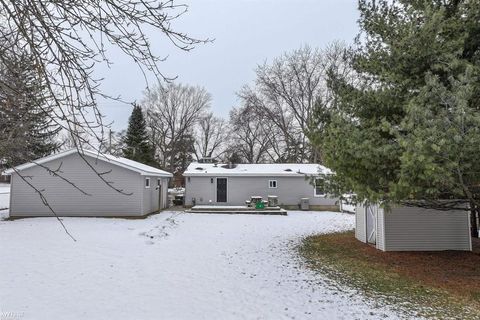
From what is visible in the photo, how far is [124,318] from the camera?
16.1 feet

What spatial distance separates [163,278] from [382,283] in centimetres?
433

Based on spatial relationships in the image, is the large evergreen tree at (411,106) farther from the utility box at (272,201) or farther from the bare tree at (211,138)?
the bare tree at (211,138)

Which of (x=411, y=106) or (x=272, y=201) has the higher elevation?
(x=411, y=106)

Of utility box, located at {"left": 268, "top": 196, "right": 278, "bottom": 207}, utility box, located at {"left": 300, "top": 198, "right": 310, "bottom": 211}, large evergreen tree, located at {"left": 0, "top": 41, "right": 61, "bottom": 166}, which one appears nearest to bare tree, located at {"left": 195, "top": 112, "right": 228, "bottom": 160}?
utility box, located at {"left": 268, "top": 196, "right": 278, "bottom": 207}

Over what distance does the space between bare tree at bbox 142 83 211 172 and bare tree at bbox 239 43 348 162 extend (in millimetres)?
5873

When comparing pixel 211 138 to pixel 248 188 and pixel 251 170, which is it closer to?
pixel 251 170

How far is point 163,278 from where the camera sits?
689 centimetres

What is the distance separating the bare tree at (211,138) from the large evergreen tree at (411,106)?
32045 millimetres

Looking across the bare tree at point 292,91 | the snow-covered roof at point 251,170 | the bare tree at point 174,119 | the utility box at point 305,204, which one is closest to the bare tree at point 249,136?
the bare tree at point 292,91

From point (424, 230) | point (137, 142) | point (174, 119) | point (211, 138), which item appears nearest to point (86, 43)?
point (424, 230)

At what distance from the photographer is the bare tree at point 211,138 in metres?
41.1

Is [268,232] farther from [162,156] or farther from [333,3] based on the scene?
[162,156]

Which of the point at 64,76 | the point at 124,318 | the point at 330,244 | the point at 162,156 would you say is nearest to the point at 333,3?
the point at 64,76

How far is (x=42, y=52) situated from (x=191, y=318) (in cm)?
391
